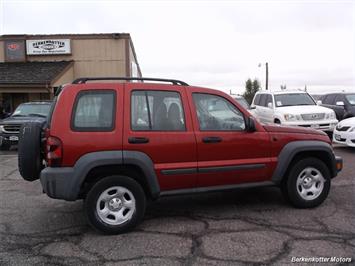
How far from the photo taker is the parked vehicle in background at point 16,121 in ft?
42.8

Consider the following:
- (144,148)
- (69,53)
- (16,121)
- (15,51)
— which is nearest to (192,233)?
(144,148)

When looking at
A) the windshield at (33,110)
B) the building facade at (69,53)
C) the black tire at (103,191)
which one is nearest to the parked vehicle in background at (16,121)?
the windshield at (33,110)

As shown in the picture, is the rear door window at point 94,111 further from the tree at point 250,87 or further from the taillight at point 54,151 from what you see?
the tree at point 250,87

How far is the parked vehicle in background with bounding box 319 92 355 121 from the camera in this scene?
47.1 ft

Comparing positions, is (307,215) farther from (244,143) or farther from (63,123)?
(63,123)

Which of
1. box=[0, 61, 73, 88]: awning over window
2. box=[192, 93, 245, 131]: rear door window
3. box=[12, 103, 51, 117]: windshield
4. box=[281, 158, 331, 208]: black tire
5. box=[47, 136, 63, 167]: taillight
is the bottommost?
box=[281, 158, 331, 208]: black tire

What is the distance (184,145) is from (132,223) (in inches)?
44.8

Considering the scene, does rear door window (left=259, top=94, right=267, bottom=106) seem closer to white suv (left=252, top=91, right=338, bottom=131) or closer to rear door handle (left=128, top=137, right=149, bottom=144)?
white suv (left=252, top=91, right=338, bottom=131)

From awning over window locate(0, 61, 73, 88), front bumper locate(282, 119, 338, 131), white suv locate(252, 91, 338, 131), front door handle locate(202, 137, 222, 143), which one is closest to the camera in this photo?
front door handle locate(202, 137, 222, 143)

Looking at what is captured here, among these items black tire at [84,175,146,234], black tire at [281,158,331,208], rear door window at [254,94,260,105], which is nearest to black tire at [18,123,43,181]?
black tire at [84,175,146,234]

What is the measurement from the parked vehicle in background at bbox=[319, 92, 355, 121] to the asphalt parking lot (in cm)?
859

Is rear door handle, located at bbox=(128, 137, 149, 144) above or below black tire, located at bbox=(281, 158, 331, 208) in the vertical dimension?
above

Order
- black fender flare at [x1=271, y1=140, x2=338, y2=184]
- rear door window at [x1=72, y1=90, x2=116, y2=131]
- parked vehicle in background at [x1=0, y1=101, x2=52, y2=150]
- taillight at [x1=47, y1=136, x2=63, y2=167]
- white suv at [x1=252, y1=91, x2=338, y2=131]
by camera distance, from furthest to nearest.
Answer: parked vehicle in background at [x1=0, y1=101, x2=52, y2=150]
white suv at [x1=252, y1=91, x2=338, y2=131]
black fender flare at [x1=271, y1=140, x2=338, y2=184]
rear door window at [x1=72, y1=90, x2=116, y2=131]
taillight at [x1=47, y1=136, x2=63, y2=167]

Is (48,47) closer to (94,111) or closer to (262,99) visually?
(262,99)
